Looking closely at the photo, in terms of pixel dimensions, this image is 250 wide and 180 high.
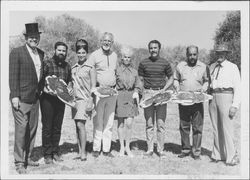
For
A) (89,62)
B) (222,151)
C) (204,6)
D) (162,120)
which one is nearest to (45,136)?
(89,62)

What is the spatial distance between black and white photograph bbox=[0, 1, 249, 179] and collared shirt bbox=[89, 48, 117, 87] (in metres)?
0.02

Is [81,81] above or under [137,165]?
above

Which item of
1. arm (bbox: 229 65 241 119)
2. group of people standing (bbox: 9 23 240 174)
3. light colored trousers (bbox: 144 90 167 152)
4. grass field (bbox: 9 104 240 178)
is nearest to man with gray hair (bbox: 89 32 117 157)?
group of people standing (bbox: 9 23 240 174)

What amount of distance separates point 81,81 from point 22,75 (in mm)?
967

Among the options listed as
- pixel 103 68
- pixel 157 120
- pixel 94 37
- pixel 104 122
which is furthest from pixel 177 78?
pixel 94 37

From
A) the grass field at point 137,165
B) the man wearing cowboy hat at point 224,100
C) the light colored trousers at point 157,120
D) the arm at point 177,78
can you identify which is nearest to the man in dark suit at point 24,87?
the grass field at point 137,165

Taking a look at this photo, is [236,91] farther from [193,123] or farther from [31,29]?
[31,29]

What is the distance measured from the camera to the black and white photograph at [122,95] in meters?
6.20

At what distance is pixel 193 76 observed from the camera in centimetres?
635

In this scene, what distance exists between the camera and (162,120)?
21.4 ft

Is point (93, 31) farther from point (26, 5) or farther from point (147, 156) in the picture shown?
point (147, 156)

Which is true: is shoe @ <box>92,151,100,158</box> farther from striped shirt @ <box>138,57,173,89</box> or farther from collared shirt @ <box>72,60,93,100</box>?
striped shirt @ <box>138,57,173,89</box>

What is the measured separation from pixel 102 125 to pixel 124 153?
2.14 ft

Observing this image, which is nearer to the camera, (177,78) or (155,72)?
(155,72)
